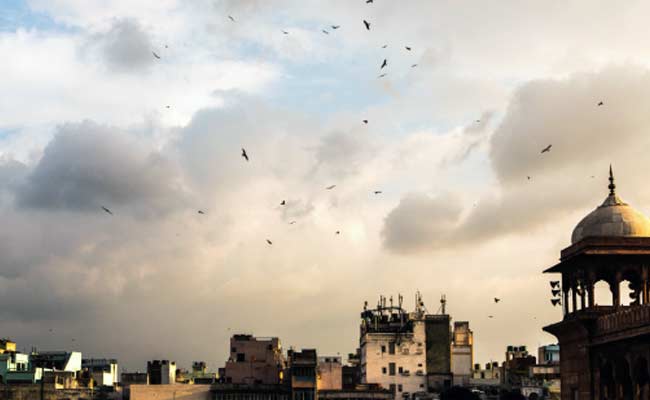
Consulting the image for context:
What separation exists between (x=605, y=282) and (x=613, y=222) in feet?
8.47

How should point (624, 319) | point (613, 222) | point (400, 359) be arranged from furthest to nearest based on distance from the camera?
1. point (400, 359)
2. point (613, 222)
3. point (624, 319)

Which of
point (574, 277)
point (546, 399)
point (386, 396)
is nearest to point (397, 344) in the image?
point (386, 396)

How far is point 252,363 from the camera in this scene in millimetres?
119625

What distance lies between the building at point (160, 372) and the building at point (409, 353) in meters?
21.7

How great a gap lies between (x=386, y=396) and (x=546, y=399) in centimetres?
1914

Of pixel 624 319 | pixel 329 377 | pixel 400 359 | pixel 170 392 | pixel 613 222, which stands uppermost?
pixel 613 222

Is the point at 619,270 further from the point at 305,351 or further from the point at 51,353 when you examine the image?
the point at 51,353

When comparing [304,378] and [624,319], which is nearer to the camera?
[624,319]

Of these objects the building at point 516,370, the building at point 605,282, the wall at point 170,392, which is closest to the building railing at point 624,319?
the building at point 605,282

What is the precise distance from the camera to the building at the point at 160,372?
127 metres

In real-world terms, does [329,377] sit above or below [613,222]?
below

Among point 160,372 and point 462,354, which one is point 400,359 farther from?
point 160,372

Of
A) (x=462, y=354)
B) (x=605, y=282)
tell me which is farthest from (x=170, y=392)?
(x=605, y=282)

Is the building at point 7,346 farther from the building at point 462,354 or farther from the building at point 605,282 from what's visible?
the building at point 605,282
